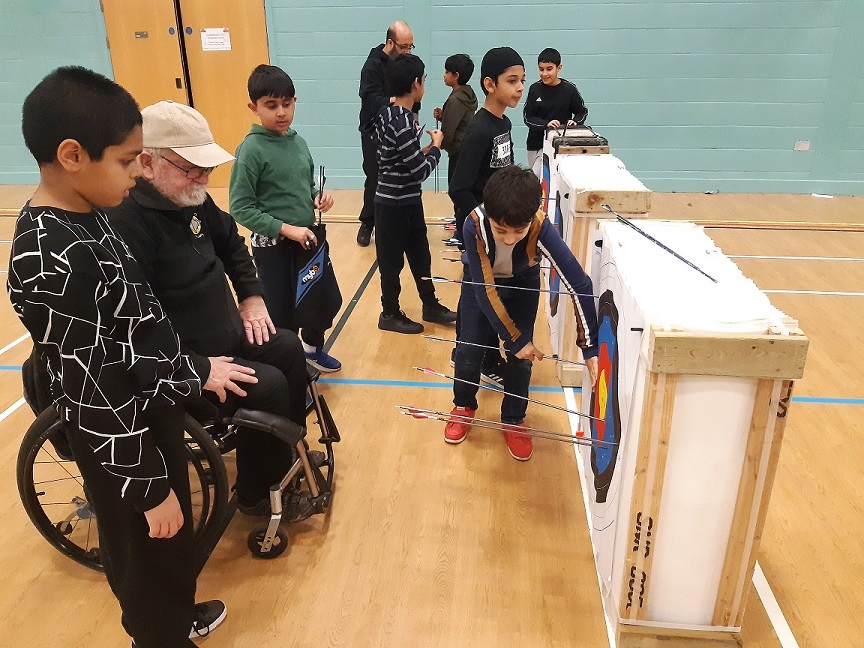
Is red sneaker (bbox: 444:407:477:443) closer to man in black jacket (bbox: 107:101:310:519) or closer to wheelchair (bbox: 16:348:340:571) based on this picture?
wheelchair (bbox: 16:348:340:571)

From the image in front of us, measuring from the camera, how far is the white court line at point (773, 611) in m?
1.64

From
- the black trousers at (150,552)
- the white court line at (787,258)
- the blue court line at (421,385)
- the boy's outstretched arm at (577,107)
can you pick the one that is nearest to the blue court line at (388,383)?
the blue court line at (421,385)

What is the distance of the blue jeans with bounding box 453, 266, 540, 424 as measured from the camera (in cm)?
223

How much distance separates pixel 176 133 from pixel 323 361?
150cm

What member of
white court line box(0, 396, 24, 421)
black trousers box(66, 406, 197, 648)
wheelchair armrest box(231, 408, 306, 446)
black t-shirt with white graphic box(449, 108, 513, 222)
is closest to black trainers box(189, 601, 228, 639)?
black trousers box(66, 406, 197, 648)

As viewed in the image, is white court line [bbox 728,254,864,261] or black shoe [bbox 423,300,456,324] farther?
white court line [bbox 728,254,864,261]

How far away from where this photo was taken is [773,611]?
1723 mm

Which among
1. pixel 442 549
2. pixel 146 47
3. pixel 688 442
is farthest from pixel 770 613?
pixel 146 47

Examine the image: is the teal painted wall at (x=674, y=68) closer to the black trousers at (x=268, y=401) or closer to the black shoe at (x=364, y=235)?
the black shoe at (x=364, y=235)

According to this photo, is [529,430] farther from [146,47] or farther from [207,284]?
[146,47]

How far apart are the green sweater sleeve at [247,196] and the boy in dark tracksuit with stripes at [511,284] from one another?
2.44 feet

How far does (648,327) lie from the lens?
133 cm

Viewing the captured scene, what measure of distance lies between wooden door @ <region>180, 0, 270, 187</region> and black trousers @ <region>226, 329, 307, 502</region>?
4558 millimetres

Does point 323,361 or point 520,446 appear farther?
point 323,361
